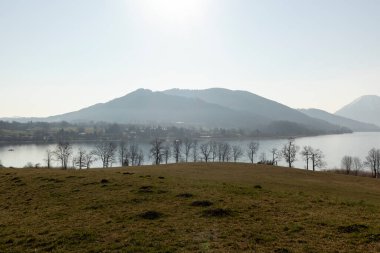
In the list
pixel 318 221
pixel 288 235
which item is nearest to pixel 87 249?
pixel 288 235

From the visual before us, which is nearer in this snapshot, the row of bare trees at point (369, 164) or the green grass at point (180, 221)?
the green grass at point (180, 221)

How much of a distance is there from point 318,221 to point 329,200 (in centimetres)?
871

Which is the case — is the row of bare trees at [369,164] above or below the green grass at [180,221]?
below

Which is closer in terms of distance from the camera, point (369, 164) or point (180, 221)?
point (180, 221)

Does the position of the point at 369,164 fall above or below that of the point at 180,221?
below

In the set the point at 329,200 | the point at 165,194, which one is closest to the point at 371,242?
the point at 329,200

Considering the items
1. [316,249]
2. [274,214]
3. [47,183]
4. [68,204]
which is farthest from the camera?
[47,183]

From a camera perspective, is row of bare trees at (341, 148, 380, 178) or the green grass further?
row of bare trees at (341, 148, 380, 178)

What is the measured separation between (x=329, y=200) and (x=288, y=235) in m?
11.9

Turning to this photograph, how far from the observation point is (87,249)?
1531cm

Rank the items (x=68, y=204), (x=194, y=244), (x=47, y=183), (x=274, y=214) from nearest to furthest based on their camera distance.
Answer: (x=194, y=244) → (x=274, y=214) → (x=68, y=204) → (x=47, y=183)

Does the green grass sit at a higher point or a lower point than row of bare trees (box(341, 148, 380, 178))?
higher

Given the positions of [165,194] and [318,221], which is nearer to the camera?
[318,221]

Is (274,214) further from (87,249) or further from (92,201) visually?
(92,201)
